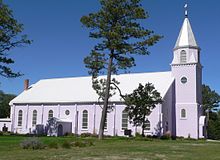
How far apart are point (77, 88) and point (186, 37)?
66.6 ft

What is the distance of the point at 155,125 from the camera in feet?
168

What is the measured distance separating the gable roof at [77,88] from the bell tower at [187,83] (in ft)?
6.46

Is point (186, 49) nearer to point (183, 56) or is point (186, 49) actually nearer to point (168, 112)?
point (183, 56)

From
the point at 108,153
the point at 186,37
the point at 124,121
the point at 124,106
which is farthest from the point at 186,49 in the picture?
the point at 108,153

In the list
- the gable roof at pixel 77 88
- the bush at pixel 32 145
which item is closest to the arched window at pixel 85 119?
the gable roof at pixel 77 88

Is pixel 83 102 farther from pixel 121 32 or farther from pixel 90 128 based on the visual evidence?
pixel 121 32

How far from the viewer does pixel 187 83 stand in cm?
5347

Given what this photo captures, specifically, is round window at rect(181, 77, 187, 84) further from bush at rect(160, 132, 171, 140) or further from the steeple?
bush at rect(160, 132, 171, 140)

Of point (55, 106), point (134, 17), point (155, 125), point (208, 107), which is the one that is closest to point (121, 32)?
point (134, 17)

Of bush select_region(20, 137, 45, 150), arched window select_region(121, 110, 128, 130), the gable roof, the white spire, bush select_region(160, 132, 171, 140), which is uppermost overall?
the white spire

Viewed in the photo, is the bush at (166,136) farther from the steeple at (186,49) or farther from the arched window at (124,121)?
the steeple at (186,49)

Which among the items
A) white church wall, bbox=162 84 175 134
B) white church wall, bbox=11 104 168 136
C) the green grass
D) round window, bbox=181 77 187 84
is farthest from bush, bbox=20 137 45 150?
round window, bbox=181 77 187 84

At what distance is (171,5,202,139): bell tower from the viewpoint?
5212cm

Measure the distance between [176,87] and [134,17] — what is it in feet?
68.2
